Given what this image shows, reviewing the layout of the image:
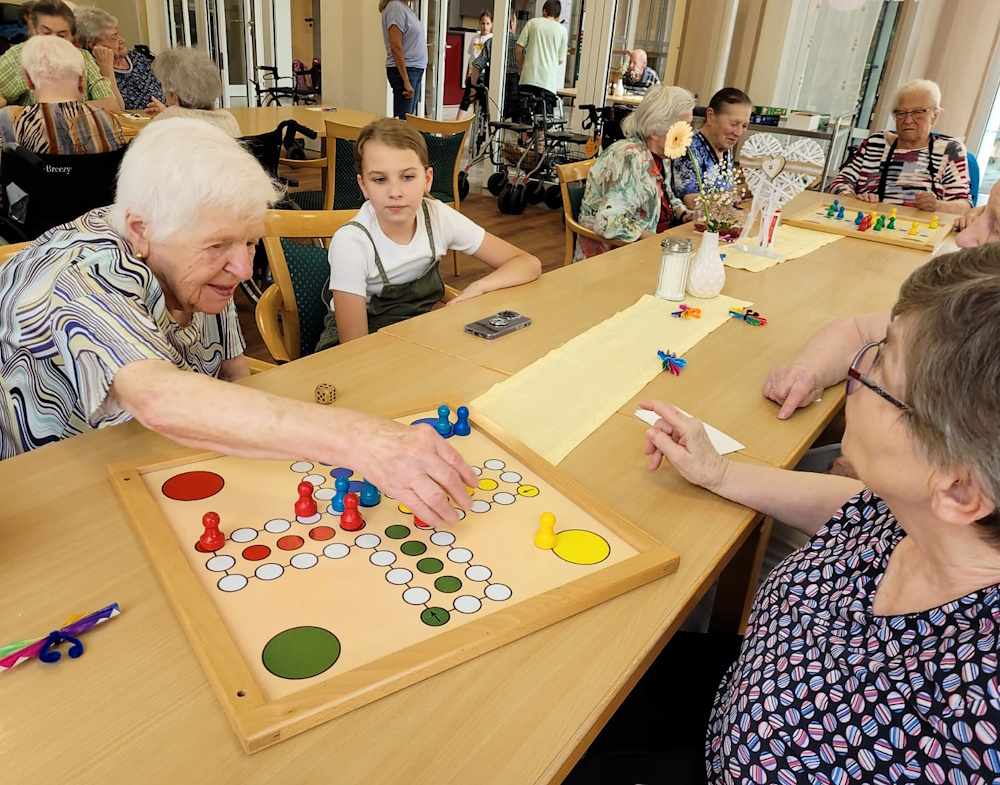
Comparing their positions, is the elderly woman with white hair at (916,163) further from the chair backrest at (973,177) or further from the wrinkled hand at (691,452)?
the wrinkled hand at (691,452)

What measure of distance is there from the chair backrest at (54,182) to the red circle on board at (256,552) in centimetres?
245

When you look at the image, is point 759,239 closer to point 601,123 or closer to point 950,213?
point 950,213

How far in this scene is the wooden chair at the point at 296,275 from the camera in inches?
82.2

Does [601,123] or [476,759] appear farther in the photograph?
[601,123]

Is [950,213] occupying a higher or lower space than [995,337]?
lower

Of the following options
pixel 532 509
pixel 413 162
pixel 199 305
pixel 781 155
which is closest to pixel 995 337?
pixel 532 509

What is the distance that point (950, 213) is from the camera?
3.78 m

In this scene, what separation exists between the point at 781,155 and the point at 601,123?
4.36 m

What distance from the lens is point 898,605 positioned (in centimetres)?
87

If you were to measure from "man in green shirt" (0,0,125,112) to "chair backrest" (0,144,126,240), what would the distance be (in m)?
1.15

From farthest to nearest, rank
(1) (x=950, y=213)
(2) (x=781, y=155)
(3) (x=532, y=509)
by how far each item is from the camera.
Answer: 1. (1) (x=950, y=213)
2. (2) (x=781, y=155)
3. (3) (x=532, y=509)

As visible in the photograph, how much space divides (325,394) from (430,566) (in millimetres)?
544

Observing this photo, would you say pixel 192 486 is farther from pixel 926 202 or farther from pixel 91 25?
pixel 91 25

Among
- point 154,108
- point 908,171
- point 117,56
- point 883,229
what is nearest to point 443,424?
point 883,229
